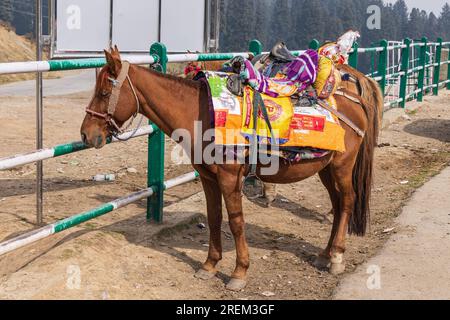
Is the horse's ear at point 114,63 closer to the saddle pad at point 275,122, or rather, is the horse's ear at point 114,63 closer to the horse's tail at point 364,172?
the saddle pad at point 275,122

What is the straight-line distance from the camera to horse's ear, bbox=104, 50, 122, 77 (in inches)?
156

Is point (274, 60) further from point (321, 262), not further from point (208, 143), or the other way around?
point (321, 262)

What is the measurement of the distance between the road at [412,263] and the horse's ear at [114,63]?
194cm

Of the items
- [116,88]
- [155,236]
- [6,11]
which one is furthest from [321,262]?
[6,11]

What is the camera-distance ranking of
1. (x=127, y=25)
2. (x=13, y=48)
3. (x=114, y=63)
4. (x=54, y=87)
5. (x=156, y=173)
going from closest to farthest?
1. (x=114, y=63)
2. (x=156, y=173)
3. (x=127, y=25)
4. (x=54, y=87)
5. (x=13, y=48)

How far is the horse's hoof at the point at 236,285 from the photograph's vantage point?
178 inches

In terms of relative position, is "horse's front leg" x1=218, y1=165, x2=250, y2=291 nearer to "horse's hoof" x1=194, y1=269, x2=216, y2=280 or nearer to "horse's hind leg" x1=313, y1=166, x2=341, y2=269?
"horse's hoof" x1=194, y1=269, x2=216, y2=280

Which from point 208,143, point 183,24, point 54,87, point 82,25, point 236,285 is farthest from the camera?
point 54,87

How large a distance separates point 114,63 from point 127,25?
3.09 metres

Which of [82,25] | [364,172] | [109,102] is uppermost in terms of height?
[82,25]

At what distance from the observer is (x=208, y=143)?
421 centimetres

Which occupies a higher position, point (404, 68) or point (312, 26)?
point (312, 26)

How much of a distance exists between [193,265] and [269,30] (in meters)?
75.9

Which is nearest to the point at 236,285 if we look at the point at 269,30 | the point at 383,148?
the point at 383,148
